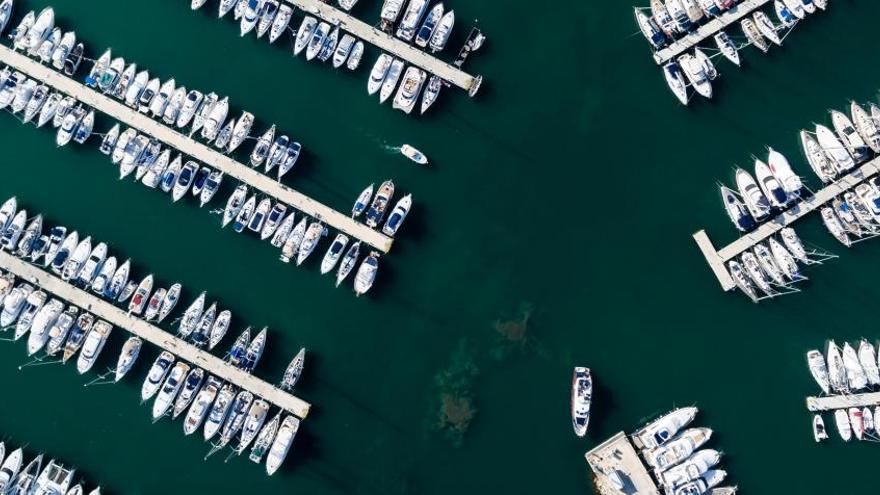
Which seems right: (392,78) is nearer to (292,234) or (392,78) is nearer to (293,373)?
(292,234)

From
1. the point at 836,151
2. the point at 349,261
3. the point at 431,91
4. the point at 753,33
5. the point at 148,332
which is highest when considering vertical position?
the point at 753,33

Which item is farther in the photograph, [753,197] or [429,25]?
[429,25]

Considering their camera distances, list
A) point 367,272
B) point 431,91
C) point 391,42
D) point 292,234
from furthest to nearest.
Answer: point 391,42 < point 431,91 < point 292,234 < point 367,272

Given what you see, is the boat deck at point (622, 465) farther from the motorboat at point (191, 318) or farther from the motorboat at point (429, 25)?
the motorboat at point (429, 25)

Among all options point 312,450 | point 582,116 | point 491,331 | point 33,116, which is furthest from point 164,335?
point 582,116

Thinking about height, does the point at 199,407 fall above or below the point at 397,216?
below

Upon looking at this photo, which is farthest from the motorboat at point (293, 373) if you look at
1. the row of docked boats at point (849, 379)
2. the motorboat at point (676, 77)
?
the row of docked boats at point (849, 379)

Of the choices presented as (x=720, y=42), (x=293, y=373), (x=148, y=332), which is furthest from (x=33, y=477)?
(x=720, y=42)
